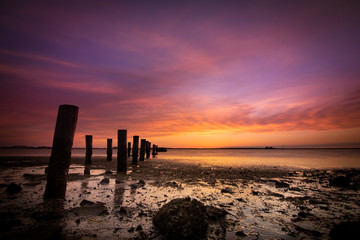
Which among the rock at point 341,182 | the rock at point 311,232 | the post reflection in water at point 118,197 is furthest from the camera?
the rock at point 341,182

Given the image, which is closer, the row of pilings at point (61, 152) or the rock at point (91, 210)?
the rock at point (91, 210)

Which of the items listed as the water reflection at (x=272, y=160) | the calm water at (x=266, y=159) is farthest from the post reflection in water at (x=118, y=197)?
the calm water at (x=266, y=159)

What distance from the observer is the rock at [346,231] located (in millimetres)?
2463

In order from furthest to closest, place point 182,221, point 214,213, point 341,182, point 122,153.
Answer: point 122,153 → point 341,182 → point 214,213 → point 182,221

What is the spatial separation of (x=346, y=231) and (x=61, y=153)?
6339mm

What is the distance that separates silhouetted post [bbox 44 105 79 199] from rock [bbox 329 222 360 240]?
237 inches

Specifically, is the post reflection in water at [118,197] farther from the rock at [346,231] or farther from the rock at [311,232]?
the rock at [346,231]

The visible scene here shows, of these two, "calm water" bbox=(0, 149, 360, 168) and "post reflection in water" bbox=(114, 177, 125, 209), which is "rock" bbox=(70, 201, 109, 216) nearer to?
"post reflection in water" bbox=(114, 177, 125, 209)

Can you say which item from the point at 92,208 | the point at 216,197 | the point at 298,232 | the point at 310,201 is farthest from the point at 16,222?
the point at 310,201

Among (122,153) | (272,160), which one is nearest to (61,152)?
(122,153)

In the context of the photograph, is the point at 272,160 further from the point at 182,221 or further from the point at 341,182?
the point at 182,221

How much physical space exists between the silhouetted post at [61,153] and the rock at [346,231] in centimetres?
601

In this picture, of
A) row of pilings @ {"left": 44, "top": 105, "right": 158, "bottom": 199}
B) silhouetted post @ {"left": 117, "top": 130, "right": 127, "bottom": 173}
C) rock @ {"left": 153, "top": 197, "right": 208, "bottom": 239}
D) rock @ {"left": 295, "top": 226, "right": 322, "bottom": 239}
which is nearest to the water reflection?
silhouetted post @ {"left": 117, "top": 130, "right": 127, "bottom": 173}

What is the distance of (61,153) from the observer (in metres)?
4.70
